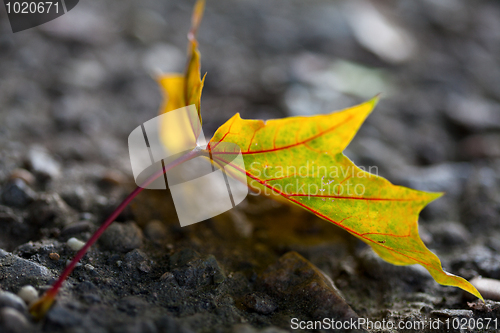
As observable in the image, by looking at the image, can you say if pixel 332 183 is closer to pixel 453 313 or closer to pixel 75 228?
pixel 453 313

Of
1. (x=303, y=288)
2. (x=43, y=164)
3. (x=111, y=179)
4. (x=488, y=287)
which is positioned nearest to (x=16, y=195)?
(x=43, y=164)

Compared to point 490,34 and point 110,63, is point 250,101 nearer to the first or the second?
point 110,63

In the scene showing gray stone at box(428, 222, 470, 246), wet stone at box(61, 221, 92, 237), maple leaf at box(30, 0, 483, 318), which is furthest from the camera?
gray stone at box(428, 222, 470, 246)

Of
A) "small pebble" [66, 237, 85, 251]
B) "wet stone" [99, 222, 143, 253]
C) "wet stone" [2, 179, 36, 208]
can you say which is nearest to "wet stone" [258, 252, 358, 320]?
"wet stone" [99, 222, 143, 253]

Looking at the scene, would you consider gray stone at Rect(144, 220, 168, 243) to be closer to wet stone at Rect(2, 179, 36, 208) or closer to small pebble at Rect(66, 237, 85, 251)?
small pebble at Rect(66, 237, 85, 251)

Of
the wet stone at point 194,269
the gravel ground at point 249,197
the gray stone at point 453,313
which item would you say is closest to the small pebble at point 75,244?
the gravel ground at point 249,197
